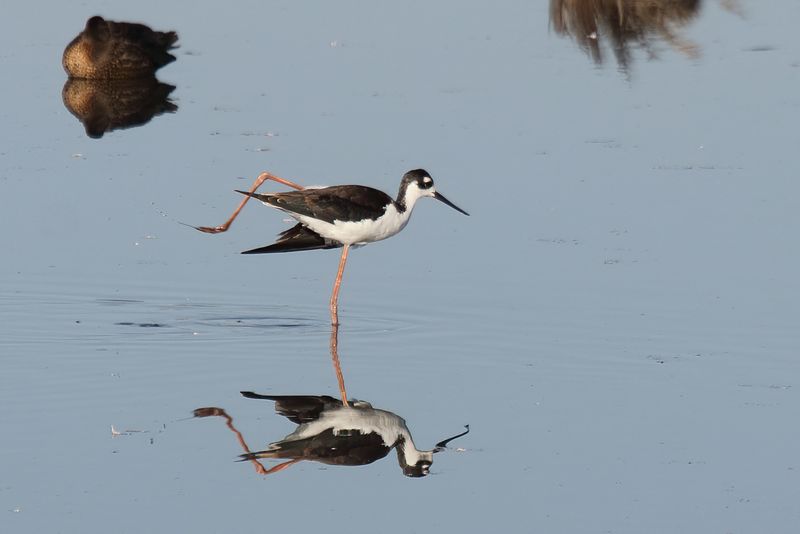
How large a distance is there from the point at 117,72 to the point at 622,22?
5.76m

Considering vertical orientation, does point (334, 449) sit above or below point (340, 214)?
below

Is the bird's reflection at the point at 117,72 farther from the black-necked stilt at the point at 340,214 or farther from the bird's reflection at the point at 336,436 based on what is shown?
the bird's reflection at the point at 336,436

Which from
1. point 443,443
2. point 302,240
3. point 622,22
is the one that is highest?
point 302,240

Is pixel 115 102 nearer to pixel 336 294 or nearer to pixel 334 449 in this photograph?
pixel 336 294

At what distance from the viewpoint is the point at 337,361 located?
9.49 meters

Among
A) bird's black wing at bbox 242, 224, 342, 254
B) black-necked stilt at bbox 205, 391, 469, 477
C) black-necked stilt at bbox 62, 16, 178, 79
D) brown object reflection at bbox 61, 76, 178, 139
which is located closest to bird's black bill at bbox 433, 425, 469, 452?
black-necked stilt at bbox 205, 391, 469, 477

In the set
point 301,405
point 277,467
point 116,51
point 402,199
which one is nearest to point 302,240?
point 402,199

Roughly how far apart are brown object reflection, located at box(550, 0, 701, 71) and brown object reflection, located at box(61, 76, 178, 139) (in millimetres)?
4742

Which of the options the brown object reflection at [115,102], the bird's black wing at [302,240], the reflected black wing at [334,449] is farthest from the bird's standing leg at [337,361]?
the brown object reflection at [115,102]

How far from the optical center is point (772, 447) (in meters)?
8.13

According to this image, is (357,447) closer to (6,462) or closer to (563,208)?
(6,462)

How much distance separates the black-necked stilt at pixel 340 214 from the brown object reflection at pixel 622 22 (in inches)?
283

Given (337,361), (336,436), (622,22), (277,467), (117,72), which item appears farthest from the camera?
(622,22)

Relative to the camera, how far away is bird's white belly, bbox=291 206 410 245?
10.5m
